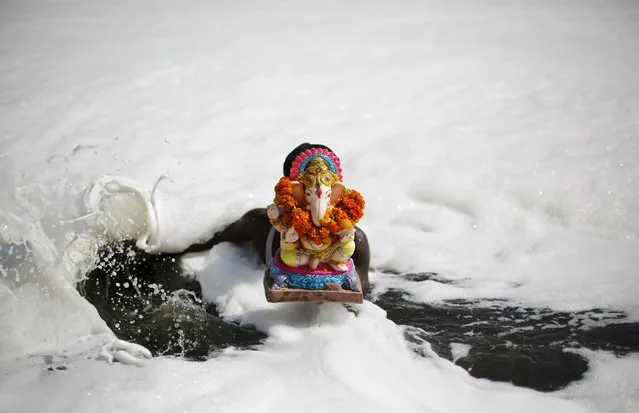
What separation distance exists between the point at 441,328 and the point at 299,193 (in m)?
1.21

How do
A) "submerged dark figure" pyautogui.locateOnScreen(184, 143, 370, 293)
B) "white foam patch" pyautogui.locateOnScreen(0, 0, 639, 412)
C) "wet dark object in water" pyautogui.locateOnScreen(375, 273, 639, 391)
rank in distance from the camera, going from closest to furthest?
"white foam patch" pyautogui.locateOnScreen(0, 0, 639, 412) < "wet dark object in water" pyautogui.locateOnScreen(375, 273, 639, 391) < "submerged dark figure" pyautogui.locateOnScreen(184, 143, 370, 293)

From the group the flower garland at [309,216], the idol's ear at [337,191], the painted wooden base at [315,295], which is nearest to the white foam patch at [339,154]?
the painted wooden base at [315,295]

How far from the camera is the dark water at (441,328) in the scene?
3.27 metres

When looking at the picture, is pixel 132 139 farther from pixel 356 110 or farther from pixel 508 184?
pixel 508 184

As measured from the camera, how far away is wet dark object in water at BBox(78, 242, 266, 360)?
340 cm

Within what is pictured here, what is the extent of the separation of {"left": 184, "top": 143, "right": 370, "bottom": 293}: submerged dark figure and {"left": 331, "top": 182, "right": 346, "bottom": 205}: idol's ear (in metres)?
0.38

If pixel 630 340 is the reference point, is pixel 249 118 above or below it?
above

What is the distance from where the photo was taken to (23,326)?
319 centimetres

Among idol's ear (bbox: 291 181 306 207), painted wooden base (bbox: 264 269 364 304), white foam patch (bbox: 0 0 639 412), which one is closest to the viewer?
white foam patch (bbox: 0 0 639 412)

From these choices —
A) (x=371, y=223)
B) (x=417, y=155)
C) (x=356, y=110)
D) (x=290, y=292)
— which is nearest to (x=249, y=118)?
(x=356, y=110)

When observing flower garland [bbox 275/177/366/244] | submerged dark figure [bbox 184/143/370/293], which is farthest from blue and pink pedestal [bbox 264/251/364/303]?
submerged dark figure [bbox 184/143/370/293]

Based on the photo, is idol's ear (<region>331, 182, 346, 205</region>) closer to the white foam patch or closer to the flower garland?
the flower garland

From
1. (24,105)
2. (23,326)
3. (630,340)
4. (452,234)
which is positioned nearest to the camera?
(23,326)

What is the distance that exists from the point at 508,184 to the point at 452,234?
0.84 m
